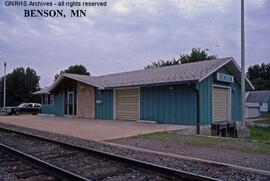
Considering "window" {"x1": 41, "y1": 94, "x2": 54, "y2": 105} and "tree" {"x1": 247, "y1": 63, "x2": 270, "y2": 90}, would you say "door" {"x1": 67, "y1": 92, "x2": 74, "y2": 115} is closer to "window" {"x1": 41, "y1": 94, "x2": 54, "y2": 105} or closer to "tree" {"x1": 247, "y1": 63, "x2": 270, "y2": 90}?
"window" {"x1": 41, "y1": 94, "x2": 54, "y2": 105}

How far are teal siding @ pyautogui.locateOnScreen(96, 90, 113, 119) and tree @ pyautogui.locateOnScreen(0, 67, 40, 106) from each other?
4638 cm

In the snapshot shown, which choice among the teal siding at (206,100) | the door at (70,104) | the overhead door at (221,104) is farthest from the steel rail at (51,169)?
the door at (70,104)

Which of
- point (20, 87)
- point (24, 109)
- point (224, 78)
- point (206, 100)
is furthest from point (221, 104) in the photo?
point (20, 87)

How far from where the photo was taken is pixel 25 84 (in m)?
73.6

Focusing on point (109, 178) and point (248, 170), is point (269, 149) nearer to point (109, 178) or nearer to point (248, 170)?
point (248, 170)

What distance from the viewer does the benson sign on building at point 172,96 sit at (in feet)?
61.0

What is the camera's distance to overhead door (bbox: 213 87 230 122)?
20.4 m

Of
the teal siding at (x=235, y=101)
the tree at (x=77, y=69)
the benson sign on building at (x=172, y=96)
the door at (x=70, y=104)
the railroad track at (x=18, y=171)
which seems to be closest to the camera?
the railroad track at (x=18, y=171)

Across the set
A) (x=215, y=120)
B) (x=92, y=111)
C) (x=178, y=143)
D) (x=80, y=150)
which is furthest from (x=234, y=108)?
(x=80, y=150)

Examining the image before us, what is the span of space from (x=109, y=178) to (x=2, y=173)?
2444mm

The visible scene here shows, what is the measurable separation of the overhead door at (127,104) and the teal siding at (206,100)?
4.67 meters

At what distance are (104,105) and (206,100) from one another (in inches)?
336

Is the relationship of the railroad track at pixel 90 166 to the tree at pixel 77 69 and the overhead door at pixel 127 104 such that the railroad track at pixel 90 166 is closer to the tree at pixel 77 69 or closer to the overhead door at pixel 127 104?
the overhead door at pixel 127 104

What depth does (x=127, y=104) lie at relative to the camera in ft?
74.4
